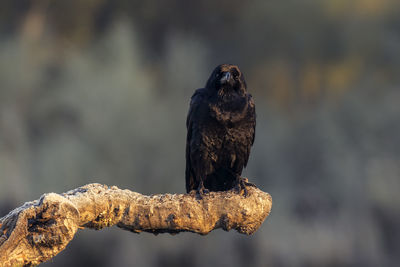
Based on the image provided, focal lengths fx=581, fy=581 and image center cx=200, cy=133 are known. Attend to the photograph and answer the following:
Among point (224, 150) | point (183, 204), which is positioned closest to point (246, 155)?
point (224, 150)

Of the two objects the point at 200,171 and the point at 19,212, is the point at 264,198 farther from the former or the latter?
the point at 19,212

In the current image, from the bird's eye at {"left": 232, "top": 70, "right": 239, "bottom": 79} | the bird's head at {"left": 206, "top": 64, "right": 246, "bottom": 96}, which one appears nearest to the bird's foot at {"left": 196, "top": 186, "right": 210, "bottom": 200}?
the bird's head at {"left": 206, "top": 64, "right": 246, "bottom": 96}

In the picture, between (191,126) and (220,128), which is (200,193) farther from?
(191,126)

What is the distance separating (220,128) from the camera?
564 cm

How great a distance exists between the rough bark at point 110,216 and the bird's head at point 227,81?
998 mm

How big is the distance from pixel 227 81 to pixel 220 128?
47 cm

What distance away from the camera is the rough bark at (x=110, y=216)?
4.03m

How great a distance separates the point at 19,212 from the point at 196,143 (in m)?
2.12

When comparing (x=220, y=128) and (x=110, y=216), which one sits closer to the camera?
(x=110, y=216)

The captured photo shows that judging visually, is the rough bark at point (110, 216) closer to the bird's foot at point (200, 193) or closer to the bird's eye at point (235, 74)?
the bird's foot at point (200, 193)

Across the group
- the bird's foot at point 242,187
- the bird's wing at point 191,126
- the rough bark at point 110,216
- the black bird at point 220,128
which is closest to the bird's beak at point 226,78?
the black bird at point 220,128

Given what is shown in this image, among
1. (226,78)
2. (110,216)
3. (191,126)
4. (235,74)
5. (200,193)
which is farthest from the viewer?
(191,126)

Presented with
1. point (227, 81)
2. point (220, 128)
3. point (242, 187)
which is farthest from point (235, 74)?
point (242, 187)

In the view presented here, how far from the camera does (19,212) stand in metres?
4.07
